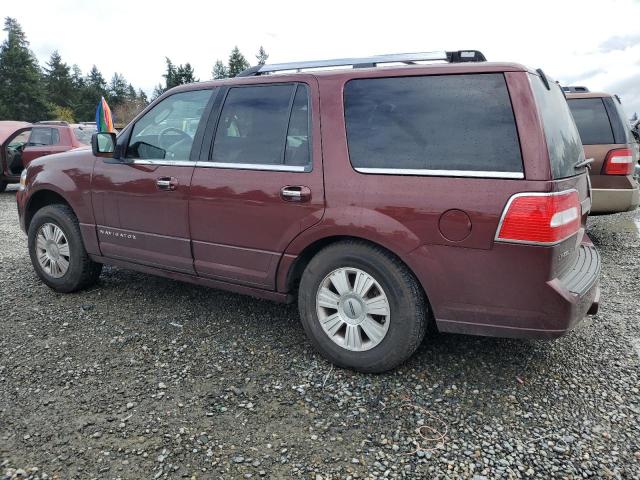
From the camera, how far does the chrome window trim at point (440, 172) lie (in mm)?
2498

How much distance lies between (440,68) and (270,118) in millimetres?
1155

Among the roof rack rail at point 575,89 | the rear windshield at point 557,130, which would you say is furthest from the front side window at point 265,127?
the roof rack rail at point 575,89

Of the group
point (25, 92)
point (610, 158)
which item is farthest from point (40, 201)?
point (25, 92)

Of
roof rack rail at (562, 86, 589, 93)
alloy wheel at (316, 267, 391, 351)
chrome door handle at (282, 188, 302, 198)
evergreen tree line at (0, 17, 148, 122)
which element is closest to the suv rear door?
chrome door handle at (282, 188, 302, 198)

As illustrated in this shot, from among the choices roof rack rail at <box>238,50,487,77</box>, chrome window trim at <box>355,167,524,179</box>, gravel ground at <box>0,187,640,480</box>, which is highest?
roof rack rail at <box>238,50,487,77</box>

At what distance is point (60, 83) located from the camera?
7300 cm

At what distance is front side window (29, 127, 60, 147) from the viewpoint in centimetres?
1125

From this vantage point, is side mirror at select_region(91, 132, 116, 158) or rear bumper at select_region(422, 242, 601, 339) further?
side mirror at select_region(91, 132, 116, 158)

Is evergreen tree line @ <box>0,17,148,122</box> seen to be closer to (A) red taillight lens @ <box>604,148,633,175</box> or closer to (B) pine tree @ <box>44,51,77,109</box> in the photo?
(B) pine tree @ <box>44,51,77,109</box>

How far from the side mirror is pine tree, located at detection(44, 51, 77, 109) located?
76819 millimetres

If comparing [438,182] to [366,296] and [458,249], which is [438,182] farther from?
[366,296]

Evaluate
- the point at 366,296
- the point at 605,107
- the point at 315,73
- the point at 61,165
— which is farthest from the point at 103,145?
the point at 605,107

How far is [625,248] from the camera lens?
6176 mm

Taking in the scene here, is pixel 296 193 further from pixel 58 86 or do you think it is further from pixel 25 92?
pixel 58 86
